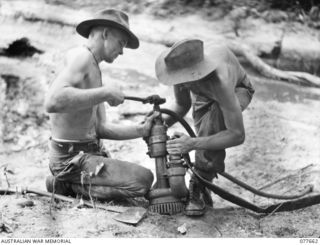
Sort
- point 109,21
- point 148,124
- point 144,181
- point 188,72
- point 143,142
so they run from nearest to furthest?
1. point 188,72
2. point 109,21
3. point 148,124
4. point 144,181
5. point 143,142

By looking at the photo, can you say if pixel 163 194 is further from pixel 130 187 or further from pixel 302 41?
pixel 302 41

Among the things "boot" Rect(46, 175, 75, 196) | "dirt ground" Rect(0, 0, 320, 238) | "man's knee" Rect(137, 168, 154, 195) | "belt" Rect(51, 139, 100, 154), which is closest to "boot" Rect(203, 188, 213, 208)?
"dirt ground" Rect(0, 0, 320, 238)

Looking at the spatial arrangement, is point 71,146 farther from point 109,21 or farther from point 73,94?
point 109,21

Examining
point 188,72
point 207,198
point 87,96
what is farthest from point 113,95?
point 207,198

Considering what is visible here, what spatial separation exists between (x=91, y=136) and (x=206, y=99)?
1.02m

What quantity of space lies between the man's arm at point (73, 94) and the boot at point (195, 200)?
1.04 metres

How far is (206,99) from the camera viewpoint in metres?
4.42

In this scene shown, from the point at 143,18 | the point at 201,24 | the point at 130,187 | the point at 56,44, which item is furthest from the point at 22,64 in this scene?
the point at 130,187

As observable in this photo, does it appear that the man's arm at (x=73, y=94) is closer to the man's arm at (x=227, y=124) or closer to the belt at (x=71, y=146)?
the belt at (x=71, y=146)

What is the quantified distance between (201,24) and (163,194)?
5279 mm

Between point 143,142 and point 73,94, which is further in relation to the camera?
point 143,142

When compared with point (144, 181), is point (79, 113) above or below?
above

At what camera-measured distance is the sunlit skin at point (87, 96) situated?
4.05 metres

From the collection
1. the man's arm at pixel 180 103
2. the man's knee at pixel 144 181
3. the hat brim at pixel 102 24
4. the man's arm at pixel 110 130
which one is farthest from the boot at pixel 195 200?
the hat brim at pixel 102 24
